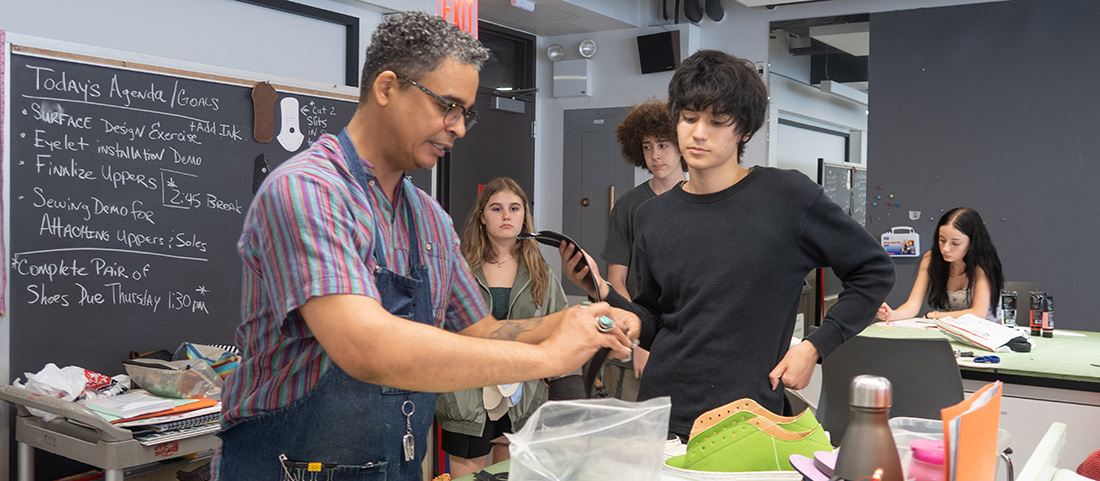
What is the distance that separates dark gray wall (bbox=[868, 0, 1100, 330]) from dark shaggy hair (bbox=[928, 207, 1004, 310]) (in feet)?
5.27

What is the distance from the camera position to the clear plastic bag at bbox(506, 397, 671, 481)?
48.3 inches

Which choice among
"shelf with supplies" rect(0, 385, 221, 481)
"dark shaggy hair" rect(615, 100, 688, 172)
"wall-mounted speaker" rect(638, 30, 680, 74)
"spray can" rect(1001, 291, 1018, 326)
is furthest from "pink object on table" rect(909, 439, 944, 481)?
"wall-mounted speaker" rect(638, 30, 680, 74)

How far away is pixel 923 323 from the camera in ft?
13.3

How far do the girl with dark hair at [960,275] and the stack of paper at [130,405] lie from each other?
10.9 feet

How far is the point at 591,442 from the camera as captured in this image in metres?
1.26

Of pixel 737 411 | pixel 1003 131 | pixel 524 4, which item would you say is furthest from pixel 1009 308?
pixel 524 4

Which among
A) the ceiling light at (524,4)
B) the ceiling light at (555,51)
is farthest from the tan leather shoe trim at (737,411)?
the ceiling light at (555,51)

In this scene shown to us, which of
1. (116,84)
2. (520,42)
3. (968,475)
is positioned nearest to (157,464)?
(116,84)

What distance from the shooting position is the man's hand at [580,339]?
1382mm

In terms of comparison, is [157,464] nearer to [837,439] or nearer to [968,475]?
[837,439]

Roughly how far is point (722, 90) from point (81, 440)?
2.33 m

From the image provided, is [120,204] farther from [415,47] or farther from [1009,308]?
[1009,308]

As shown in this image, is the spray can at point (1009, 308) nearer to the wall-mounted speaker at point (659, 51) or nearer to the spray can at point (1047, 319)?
the spray can at point (1047, 319)

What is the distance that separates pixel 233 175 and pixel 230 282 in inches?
18.9
